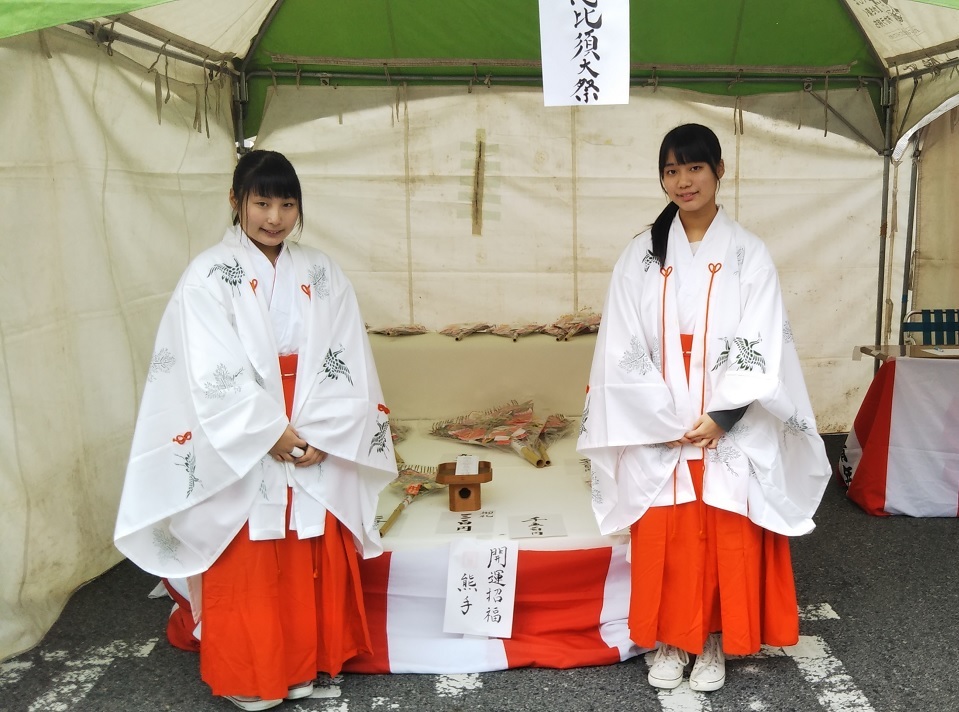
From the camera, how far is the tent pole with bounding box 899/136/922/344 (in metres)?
4.68

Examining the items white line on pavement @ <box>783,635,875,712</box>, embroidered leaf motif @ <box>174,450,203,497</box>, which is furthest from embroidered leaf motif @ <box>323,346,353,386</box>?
white line on pavement @ <box>783,635,875,712</box>

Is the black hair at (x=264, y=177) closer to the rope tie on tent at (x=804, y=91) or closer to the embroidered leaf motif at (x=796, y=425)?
the embroidered leaf motif at (x=796, y=425)

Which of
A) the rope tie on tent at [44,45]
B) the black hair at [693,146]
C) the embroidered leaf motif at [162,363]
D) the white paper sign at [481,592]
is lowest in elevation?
the white paper sign at [481,592]

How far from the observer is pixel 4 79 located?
2713 millimetres

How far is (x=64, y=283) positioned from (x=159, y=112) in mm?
951

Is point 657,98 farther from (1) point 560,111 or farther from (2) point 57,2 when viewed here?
(2) point 57,2

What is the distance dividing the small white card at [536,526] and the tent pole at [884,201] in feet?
9.61

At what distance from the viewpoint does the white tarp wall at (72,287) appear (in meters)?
2.80

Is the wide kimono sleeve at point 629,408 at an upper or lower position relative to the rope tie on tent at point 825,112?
lower

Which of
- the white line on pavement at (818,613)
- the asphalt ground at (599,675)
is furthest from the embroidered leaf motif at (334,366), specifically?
the white line on pavement at (818,613)

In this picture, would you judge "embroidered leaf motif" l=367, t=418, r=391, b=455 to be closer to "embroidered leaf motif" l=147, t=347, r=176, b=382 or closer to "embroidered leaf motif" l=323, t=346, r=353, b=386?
"embroidered leaf motif" l=323, t=346, r=353, b=386

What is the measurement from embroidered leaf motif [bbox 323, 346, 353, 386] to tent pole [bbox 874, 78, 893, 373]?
358 centimetres

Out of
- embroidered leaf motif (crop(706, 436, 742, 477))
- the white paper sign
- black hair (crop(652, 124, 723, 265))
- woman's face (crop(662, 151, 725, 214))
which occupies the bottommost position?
the white paper sign

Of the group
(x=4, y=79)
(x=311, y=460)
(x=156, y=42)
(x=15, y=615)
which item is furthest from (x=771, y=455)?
(x=156, y=42)
